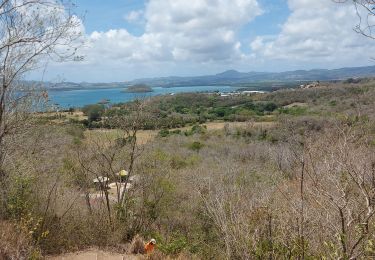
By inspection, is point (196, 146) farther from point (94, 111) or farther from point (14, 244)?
point (14, 244)

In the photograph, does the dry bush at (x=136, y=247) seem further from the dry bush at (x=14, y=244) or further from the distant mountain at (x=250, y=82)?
the distant mountain at (x=250, y=82)

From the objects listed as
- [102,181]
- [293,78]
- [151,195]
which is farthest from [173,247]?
[293,78]

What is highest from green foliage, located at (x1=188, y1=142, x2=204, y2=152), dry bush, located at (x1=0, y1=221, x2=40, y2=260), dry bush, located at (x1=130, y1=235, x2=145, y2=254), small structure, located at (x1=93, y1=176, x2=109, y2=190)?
dry bush, located at (x1=0, y1=221, x2=40, y2=260)

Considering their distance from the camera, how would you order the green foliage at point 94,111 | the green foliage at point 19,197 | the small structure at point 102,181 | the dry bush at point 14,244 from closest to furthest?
the dry bush at point 14,244
the green foliage at point 19,197
the small structure at point 102,181
the green foliage at point 94,111

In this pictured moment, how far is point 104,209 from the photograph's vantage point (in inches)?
372

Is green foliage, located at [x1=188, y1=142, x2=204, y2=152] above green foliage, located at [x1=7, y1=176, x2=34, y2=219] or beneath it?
beneath

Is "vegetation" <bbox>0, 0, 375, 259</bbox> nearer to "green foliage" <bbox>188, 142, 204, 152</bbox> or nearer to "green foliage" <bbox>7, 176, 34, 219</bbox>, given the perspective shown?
"green foliage" <bbox>7, 176, 34, 219</bbox>

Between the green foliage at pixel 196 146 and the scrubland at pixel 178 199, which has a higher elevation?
the scrubland at pixel 178 199

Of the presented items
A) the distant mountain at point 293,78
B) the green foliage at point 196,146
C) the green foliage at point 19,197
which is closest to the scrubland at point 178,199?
the green foliage at point 19,197

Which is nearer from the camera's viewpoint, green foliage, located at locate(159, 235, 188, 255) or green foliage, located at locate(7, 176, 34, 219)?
green foliage, located at locate(159, 235, 188, 255)

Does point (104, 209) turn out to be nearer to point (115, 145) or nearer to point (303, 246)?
point (115, 145)

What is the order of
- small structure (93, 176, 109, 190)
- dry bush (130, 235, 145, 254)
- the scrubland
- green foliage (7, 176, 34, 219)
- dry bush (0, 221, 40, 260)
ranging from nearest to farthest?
the scrubland
dry bush (0, 221, 40, 260)
green foliage (7, 176, 34, 219)
dry bush (130, 235, 145, 254)
small structure (93, 176, 109, 190)

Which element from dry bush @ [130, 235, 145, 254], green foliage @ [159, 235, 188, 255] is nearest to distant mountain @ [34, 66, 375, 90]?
dry bush @ [130, 235, 145, 254]

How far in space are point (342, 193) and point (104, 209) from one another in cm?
628
